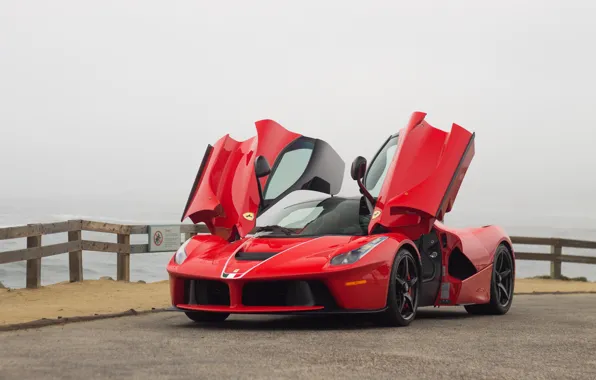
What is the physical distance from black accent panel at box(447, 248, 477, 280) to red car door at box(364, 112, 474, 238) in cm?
70

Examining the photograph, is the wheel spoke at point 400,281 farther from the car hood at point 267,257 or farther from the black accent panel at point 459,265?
the black accent panel at point 459,265

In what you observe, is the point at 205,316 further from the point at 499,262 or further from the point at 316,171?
the point at 499,262

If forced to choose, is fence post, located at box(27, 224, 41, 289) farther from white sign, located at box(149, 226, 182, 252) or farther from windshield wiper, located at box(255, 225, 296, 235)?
windshield wiper, located at box(255, 225, 296, 235)

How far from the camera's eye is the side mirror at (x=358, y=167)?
9125 mm

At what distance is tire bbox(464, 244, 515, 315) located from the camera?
1083 cm

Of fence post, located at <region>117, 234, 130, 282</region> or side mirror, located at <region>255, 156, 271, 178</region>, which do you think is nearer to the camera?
side mirror, located at <region>255, 156, 271, 178</region>

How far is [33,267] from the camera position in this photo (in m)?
15.2

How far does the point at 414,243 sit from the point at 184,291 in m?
2.41

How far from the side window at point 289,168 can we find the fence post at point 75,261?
24.0 ft

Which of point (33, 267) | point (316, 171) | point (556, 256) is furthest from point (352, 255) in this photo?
point (556, 256)

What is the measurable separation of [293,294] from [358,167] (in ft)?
4.84

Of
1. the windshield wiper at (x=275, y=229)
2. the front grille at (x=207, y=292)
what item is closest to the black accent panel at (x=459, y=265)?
the windshield wiper at (x=275, y=229)

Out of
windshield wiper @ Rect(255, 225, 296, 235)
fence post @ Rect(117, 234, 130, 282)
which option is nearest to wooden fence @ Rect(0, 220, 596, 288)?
fence post @ Rect(117, 234, 130, 282)

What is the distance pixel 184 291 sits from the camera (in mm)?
9125
